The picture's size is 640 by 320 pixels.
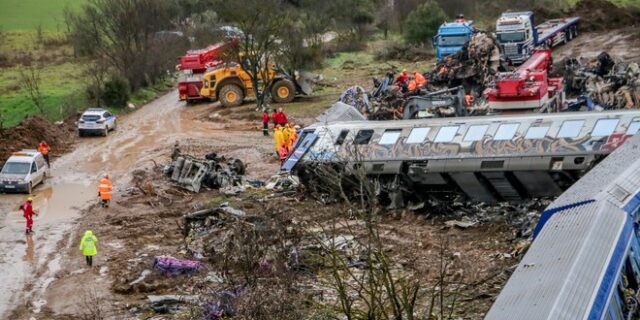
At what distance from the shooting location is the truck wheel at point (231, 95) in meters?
49.0

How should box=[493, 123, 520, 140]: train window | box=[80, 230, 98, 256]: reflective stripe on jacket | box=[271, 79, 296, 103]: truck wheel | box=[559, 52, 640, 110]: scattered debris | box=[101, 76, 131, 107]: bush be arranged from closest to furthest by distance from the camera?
box=[80, 230, 98, 256]: reflective stripe on jacket < box=[493, 123, 520, 140]: train window < box=[559, 52, 640, 110]: scattered debris < box=[271, 79, 296, 103]: truck wheel < box=[101, 76, 131, 107]: bush

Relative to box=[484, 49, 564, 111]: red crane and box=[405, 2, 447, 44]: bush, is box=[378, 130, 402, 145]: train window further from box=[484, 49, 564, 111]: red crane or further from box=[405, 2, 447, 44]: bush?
box=[405, 2, 447, 44]: bush

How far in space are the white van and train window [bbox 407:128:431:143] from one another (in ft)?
46.3

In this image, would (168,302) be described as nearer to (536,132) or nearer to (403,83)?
(536,132)

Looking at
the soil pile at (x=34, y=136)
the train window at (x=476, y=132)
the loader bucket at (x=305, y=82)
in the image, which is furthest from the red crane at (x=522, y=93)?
the soil pile at (x=34, y=136)

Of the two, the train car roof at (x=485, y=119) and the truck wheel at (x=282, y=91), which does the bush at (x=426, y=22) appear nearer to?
the truck wheel at (x=282, y=91)

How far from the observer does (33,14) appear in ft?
295

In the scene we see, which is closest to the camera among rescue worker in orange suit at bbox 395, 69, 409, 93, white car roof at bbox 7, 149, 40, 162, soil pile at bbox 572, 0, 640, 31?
white car roof at bbox 7, 149, 40, 162

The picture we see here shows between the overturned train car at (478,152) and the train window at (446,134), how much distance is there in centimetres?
3

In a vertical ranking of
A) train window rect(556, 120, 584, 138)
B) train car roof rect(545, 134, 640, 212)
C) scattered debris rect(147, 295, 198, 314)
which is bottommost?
scattered debris rect(147, 295, 198, 314)

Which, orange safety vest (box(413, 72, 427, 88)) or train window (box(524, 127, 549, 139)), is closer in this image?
train window (box(524, 127, 549, 139))

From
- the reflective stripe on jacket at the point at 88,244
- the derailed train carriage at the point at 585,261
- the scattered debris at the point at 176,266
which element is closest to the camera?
the derailed train carriage at the point at 585,261

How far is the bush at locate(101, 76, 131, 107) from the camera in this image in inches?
2042

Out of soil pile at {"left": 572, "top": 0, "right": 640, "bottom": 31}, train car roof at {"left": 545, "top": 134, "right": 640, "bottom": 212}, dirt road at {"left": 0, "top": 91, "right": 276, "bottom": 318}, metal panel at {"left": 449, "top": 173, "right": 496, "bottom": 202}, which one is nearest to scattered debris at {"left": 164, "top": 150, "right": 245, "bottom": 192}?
dirt road at {"left": 0, "top": 91, "right": 276, "bottom": 318}
